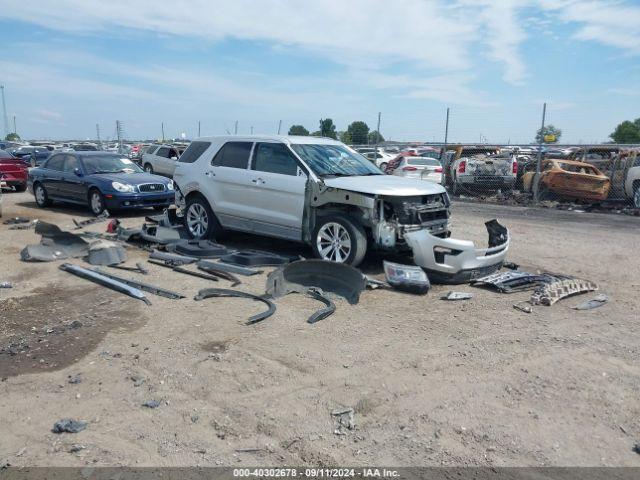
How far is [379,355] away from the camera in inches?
184

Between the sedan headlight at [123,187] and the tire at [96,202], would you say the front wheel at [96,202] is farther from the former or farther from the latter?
the sedan headlight at [123,187]

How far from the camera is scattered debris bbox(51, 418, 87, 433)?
11.2 feet

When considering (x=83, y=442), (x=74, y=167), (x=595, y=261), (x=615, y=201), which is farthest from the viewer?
(x=615, y=201)

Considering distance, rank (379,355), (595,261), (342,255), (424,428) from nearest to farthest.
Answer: (424,428) → (379,355) → (342,255) → (595,261)

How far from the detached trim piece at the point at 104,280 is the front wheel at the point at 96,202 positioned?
5372mm

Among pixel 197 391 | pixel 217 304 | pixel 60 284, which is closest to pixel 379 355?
pixel 197 391

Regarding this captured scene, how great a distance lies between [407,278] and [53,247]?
541 cm

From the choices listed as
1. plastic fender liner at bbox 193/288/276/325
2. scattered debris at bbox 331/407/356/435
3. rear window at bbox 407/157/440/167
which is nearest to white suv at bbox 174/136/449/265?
plastic fender liner at bbox 193/288/276/325

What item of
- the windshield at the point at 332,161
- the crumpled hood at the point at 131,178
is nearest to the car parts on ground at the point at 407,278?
the windshield at the point at 332,161

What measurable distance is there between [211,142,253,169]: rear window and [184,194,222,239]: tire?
2.35ft

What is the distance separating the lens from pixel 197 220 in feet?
30.6

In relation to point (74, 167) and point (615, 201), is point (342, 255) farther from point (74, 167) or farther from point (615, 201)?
point (615, 201)

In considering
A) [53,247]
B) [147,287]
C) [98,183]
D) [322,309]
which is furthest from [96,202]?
[322,309]

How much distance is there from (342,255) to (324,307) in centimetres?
149
